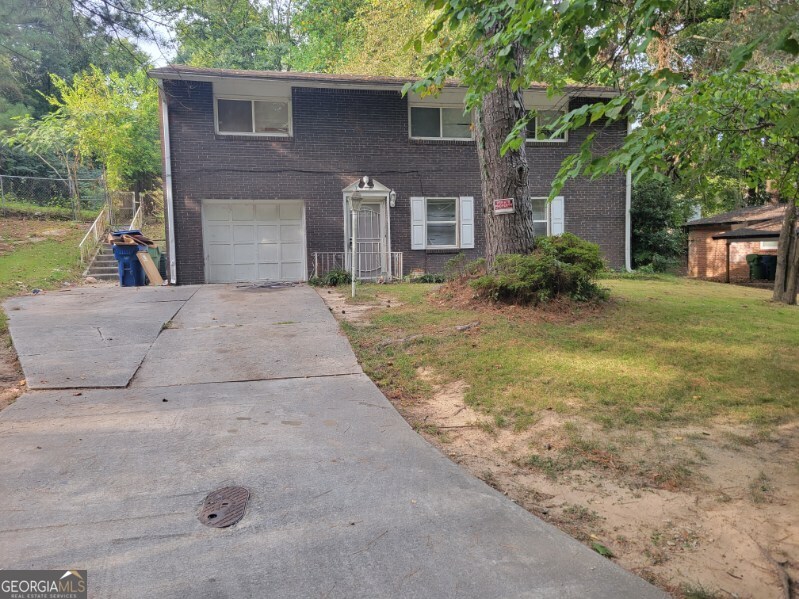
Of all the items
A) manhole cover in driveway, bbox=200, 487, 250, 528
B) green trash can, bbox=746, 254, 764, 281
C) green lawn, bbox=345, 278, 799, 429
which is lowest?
manhole cover in driveway, bbox=200, 487, 250, 528

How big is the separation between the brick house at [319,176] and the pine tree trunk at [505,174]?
5.61 meters

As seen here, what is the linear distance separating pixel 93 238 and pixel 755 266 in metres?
24.1

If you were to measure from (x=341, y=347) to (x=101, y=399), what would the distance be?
2.76 meters

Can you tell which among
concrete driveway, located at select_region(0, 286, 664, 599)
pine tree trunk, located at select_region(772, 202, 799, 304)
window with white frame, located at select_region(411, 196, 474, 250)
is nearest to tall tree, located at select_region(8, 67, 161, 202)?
window with white frame, located at select_region(411, 196, 474, 250)

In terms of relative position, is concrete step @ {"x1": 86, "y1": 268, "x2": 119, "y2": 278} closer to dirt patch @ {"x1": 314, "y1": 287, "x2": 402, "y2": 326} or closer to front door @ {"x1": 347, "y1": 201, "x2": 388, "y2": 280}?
front door @ {"x1": 347, "y1": 201, "x2": 388, "y2": 280}

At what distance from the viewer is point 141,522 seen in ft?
9.30

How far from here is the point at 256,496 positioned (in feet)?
10.2

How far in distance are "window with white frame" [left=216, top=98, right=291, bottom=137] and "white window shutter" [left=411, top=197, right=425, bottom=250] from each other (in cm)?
403

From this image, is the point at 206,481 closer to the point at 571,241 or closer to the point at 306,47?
the point at 571,241

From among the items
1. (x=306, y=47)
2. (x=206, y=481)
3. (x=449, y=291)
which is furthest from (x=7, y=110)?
(x=206, y=481)

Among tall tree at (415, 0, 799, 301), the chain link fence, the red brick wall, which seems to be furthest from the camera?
the red brick wall

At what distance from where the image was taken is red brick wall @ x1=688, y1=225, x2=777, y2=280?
21578mm

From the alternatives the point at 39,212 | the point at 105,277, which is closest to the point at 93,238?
the point at 105,277

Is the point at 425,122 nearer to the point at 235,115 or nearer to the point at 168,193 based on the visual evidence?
the point at 235,115
